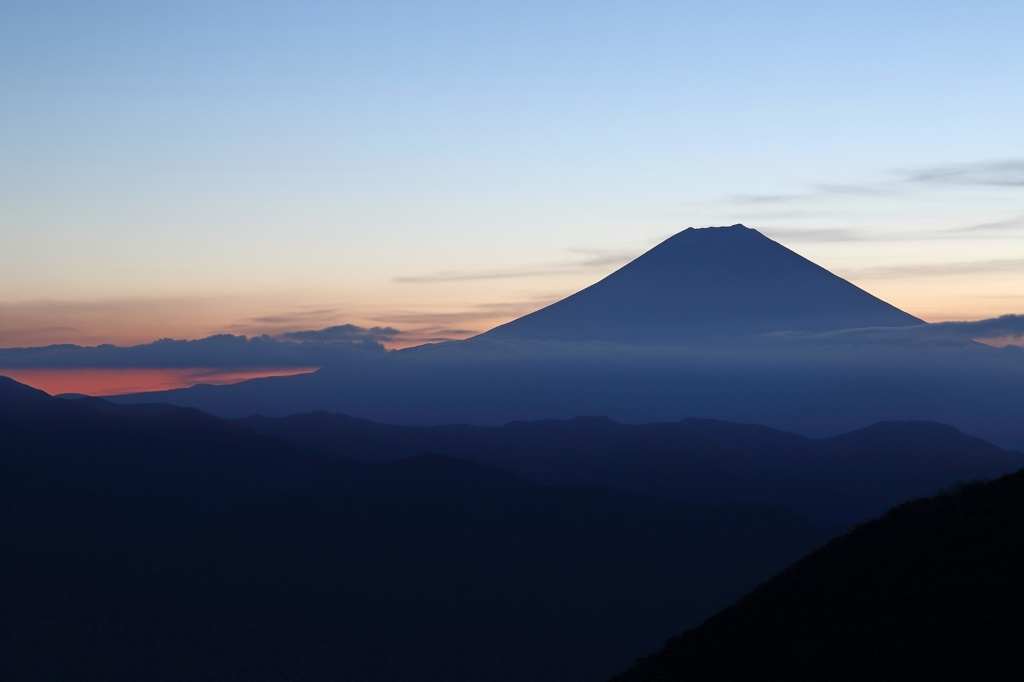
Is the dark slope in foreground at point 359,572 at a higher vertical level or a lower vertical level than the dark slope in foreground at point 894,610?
lower

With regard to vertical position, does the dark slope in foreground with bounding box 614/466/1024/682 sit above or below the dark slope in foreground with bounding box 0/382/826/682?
above

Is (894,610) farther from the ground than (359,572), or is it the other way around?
(894,610)

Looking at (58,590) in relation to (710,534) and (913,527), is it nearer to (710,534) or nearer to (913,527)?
(710,534)

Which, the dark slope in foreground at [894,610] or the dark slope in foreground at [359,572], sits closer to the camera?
the dark slope in foreground at [894,610]

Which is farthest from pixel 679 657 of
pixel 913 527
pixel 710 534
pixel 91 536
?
pixel 91 536

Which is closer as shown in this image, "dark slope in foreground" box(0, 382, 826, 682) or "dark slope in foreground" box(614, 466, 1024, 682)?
"dark slope in foreground" box(614, 466, 1024, 682)
